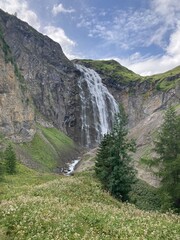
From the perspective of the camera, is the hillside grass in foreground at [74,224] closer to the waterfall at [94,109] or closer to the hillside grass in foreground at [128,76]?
the waterfall at [94,109]

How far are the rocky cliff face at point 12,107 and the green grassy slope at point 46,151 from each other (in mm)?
2175

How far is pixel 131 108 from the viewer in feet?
373

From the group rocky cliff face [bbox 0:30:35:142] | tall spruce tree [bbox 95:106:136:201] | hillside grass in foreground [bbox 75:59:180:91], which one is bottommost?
tall spruce tree [bbox 95:106:136:201]

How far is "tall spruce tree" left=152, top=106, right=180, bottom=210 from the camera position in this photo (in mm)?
29659

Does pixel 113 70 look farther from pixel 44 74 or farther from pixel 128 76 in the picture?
pixel 44 74

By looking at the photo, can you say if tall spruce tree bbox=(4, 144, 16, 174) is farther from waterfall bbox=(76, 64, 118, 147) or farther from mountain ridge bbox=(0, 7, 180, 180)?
waterfall bbox=(76, 64, 118, 147)

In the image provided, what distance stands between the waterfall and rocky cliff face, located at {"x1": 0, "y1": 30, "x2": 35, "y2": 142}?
30.0 meters

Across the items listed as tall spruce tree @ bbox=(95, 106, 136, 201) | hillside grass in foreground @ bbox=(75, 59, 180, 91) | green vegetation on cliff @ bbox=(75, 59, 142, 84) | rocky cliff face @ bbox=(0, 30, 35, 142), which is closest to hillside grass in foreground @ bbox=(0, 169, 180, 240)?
tall spruce tree @ bbox=(95, 106, 136, 201)

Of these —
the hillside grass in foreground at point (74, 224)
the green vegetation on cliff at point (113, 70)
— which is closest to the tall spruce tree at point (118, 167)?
the hillside grass in foreground at point (74, 224)

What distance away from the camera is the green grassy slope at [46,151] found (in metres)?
56.1

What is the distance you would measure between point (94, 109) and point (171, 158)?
7030 cm

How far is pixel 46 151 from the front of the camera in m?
64.5

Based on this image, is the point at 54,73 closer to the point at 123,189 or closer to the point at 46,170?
the point at 46,170

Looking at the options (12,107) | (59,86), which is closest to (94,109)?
(59,86)
